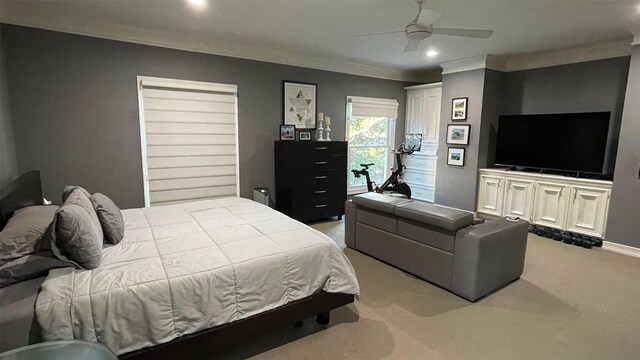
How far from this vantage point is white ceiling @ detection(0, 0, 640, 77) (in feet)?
9.86

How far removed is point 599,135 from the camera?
418 cm

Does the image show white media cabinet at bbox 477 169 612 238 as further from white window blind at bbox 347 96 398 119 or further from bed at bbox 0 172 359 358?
bed at bbox 0 172 359 358

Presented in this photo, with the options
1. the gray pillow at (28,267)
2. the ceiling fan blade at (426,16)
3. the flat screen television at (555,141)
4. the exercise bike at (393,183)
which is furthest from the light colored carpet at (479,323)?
the exercise bike at (393,183)

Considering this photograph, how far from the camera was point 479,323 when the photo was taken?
2.43 meters

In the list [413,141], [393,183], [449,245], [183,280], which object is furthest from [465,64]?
[183,280]

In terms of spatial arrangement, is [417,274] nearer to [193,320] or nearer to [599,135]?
[193,320]

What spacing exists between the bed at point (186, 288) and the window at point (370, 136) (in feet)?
11.8

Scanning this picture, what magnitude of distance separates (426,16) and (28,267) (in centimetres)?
326

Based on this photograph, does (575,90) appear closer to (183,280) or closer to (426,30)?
(426,30)

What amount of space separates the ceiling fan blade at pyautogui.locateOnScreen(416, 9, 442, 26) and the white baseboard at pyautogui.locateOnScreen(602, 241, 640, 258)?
3.69 metres

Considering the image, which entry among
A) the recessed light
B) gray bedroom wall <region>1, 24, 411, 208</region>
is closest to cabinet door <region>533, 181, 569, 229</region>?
gray bedroom wall <region>1, 24, 411, 208</region>

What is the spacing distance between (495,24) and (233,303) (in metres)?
3.83

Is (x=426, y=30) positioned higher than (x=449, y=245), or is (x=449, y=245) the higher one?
(x=426, y=30)

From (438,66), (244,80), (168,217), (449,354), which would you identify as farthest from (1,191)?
(438,66)
